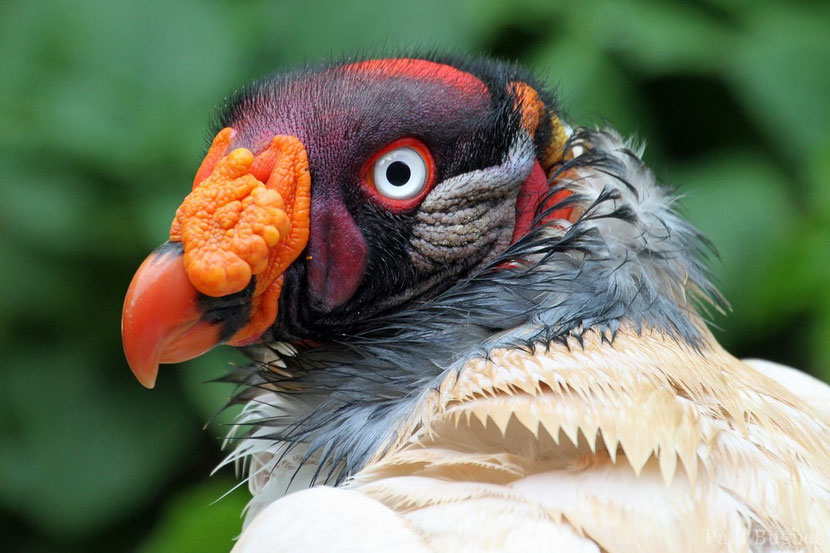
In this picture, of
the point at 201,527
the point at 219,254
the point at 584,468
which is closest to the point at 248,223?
the point at 219,254

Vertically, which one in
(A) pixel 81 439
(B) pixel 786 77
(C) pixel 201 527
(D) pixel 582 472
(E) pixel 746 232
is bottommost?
(C) pixel 201 527

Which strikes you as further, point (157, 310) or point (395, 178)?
point (395, 178)

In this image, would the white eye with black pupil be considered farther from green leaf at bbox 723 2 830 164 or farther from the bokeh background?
green leaf at bbox 723 2 830 164

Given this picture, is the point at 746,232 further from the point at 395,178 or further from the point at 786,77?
the point at 395,178

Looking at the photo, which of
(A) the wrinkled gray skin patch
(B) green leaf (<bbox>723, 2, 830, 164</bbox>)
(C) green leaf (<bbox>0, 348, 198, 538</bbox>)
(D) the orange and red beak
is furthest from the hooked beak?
(B) green leaf (<bbox>723, 2, 830, 164</bbox>)

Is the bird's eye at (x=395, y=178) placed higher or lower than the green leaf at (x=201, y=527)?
higher

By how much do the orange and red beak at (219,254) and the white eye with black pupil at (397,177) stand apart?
122 mm

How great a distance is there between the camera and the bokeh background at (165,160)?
2729 millimetres

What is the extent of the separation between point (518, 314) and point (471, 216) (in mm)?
209

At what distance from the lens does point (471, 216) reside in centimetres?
152

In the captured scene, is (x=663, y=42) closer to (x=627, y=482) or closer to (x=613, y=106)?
(x=613, y=106)

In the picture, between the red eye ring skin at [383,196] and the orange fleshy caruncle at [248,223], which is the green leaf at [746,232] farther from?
the orange fleshy caruncle at [248,223]

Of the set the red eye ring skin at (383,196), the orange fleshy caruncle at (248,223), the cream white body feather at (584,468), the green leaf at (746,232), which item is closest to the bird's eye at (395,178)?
the red eye ring skin at (383,196)

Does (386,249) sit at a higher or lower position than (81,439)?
higher
